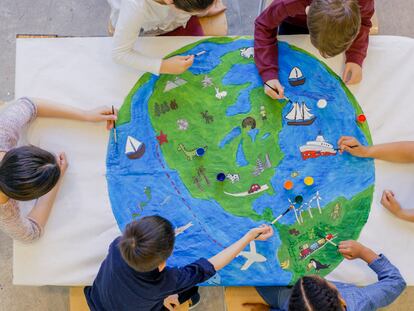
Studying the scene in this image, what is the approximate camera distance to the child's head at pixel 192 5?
4.05ft

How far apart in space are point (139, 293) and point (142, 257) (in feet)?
0.50


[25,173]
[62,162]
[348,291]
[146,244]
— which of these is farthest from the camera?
[62,162]

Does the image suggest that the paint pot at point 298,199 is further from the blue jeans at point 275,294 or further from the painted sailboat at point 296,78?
the painted sailboat at point 296,78

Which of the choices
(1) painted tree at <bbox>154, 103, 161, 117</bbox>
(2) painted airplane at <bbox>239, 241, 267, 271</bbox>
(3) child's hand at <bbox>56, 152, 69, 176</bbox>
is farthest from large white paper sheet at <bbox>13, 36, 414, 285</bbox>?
(2) painted airplane at <bbox>239, 241, 267, 271</bbox>

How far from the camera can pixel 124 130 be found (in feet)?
4.93

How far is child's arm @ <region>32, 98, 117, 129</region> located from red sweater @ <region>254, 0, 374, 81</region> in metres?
0.53

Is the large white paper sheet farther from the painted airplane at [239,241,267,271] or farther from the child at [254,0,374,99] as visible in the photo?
the painted airplane at [239,241,267,271]

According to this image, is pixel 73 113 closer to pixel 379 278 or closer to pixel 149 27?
pixel 149 27

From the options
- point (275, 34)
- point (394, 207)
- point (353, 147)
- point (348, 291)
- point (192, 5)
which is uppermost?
point (192, 5)

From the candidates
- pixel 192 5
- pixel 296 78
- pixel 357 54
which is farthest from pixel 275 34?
pixel 192 5

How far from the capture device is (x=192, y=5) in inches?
48.9

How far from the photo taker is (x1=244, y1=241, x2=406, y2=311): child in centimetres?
124

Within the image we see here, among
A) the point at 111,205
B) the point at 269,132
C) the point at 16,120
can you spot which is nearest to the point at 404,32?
the point at 269,132

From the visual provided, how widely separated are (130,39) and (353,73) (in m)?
0.75
